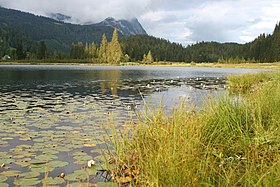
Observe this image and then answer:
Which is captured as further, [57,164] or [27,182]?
[57,164]

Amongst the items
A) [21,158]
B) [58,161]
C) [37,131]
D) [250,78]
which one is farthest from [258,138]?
[250,78]

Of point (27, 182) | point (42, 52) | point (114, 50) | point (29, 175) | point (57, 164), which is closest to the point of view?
point (27, 182)

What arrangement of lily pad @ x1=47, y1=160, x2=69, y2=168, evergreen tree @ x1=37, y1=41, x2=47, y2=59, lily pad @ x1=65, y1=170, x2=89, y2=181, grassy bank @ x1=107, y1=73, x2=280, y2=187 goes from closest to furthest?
grassy bank @ x1=107, y1=73, x2=280, y2=187 → lily pad @ x1=65, y1=170, x2=89, y2=181 → lily pad @ x1=47, y1=160, x2=69, y2=168 → evergreen tree @ x1=37, y1=41, x2=47, y2=59

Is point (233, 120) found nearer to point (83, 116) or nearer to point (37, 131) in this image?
point (37, 131)

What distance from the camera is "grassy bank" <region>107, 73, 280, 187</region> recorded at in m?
4.58

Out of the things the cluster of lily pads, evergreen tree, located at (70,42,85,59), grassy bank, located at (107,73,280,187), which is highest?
evergreen tree, located at (70,42,85,59)

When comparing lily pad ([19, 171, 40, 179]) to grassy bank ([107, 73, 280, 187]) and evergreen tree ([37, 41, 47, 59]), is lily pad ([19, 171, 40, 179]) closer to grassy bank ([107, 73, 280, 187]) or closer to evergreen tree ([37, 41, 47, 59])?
grassy bank ([107, 73, 280, 187])

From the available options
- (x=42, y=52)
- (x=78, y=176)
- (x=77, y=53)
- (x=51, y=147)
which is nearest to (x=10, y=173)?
(x=78, y=176)

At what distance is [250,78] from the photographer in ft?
98.7

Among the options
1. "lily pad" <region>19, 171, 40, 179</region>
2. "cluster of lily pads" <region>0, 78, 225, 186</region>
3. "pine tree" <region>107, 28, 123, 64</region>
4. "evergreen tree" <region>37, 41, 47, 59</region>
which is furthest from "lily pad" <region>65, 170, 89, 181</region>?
"evergreen tree" <region>37, 41, 47, 59</region>

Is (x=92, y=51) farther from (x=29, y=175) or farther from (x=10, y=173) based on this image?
(x=29, y=175)

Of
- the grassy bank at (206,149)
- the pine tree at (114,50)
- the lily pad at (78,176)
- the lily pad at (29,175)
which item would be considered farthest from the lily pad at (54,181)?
the pine tree at (114,50)

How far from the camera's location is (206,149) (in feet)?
18.3

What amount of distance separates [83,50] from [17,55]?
34311 millimetres
